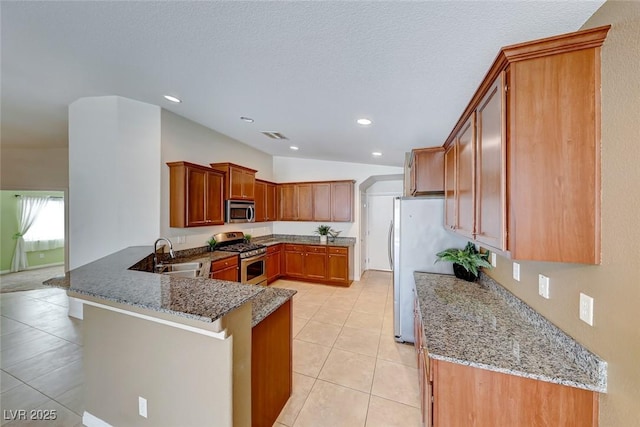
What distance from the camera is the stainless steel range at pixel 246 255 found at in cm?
398

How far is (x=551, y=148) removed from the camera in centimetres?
99

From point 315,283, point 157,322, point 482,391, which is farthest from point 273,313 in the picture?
point 315,283

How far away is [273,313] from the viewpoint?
1.72 metres

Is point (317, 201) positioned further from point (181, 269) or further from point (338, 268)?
point (181, 269)

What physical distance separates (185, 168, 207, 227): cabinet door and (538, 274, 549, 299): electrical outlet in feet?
12.1

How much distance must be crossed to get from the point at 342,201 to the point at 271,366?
3877 millimetres

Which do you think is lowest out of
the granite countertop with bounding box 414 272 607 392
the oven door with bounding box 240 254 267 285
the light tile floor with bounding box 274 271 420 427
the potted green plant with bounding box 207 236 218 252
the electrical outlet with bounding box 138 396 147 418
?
the light tile floor with bounding box 274 271 420 427

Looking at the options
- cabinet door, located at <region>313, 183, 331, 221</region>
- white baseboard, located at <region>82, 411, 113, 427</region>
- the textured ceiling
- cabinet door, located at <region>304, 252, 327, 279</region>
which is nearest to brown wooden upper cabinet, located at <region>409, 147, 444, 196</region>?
the textured ceiling

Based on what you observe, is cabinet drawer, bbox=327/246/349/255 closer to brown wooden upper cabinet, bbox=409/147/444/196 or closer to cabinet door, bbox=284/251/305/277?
cabinet door, bbox=284/251/305/277

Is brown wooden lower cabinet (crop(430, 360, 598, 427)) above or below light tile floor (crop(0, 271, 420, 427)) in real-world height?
above

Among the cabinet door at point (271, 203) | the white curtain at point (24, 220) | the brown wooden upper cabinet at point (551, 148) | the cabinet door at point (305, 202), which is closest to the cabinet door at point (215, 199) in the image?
the cabinet door at point (271, 203)

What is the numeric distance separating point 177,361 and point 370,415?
4.81 ft

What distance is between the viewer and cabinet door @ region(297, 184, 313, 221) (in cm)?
550

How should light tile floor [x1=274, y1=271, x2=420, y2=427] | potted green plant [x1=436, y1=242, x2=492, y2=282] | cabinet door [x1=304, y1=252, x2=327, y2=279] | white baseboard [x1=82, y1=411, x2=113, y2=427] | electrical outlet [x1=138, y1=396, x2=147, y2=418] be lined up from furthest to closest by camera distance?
1. cabinet door [x1=304, y1=252, x2=327, y2=279]
2. potted green plant [x1=436, y1=242, x2=492, y2=282]
3. light tile floor [x1=274, y1=271, x2=420, y2=427]
4. white baseboard [x1=82, y1=411, x2=113, y2=427]
5. electrical outlet [x1=138, y1=396, x2=147, y2=418]
